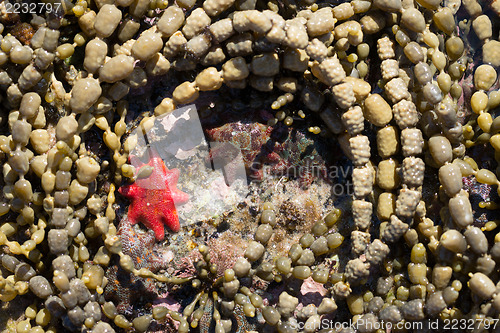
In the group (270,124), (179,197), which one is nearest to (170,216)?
(179,197)

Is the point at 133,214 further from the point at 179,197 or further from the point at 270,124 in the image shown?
the point at 270,124

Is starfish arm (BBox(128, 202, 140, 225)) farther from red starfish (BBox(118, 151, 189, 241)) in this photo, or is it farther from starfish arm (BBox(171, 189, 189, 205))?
starfish arm (BBox(171, 189, 189, 205))

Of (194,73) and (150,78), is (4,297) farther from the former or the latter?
(194,73)

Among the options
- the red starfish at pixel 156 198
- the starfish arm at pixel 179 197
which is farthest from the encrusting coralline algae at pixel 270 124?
the starfish arm at pixel 179 197

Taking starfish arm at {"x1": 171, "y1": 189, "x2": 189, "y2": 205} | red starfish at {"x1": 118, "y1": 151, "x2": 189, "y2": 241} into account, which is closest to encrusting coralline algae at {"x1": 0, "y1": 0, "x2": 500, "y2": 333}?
red starfish at {"x1": 118, "y1": 151, "x2": 189, "y2": 241}

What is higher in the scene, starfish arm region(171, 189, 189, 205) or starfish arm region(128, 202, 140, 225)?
starfish arm region(171, 189, 189, 205)

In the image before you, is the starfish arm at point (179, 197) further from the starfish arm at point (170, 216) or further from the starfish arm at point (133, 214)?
the starfish arm at point (133, 214)

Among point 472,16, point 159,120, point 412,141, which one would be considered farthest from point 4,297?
point 472,16
